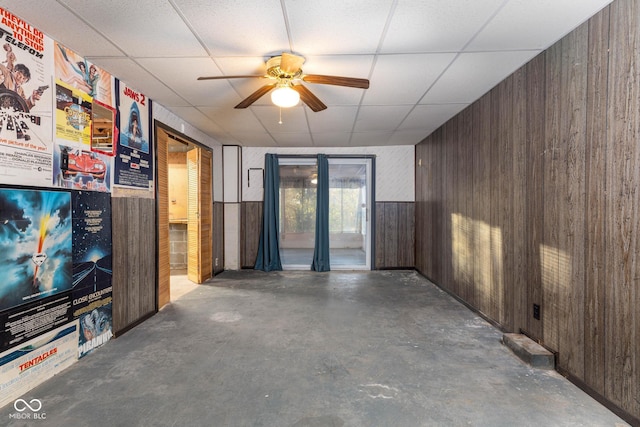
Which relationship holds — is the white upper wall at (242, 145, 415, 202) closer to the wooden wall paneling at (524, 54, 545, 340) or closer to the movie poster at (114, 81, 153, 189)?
the movie poster at (114, 81, 153, 189)

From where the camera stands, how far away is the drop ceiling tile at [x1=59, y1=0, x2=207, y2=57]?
187cm

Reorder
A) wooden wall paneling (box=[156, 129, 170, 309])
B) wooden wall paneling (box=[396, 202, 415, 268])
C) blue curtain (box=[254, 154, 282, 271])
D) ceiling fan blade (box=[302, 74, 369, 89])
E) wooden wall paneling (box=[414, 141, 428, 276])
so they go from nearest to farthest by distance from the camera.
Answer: ceiling fan blade (box=[302, 74, 369, 89]), wooden wall paneling (box=[156, 129, 170, 309]), wooden wall paneling (box=[414, 141, 428, 276]), blue curtain (box=[254, 154, 282, 271]), wooden wall paneling (box=[396, 202, 415, 268])

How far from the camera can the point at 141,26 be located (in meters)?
2.08

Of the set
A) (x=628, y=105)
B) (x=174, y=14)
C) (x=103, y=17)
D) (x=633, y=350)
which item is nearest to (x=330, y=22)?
(x=174, y=14)

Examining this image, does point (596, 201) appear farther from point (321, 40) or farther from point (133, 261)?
point (133, 261)

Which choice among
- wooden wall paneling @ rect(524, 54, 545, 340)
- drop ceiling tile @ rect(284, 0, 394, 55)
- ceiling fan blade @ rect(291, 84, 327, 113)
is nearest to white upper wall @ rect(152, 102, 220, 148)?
ceiling fan blade @ rect(291, 84, 327, 113)

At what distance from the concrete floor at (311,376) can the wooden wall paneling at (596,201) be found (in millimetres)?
305

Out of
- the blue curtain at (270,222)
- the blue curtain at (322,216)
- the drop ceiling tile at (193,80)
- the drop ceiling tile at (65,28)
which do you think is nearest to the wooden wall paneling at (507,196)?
the drop ceiling tile at (193,80)

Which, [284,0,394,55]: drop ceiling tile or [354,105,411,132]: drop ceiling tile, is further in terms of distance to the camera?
[354,105,411,132]: drop ceiling tile

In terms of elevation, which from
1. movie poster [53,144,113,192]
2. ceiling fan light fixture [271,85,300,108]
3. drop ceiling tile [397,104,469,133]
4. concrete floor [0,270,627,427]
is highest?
drop ceiling tile [397,104,469,133]

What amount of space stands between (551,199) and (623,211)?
610 mm

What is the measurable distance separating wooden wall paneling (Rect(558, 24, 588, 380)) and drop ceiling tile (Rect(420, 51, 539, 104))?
413 mm

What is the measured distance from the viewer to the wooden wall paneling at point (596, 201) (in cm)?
190

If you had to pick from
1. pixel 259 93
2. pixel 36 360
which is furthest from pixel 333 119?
pixel 36 360
